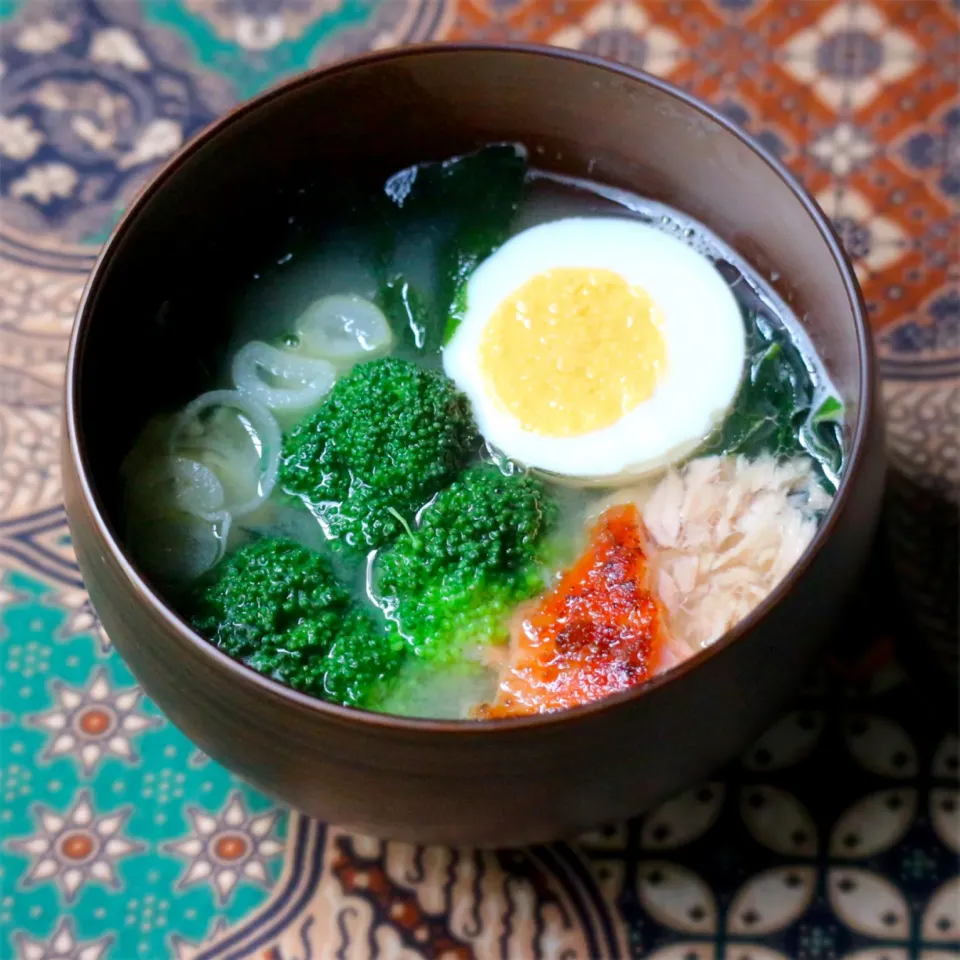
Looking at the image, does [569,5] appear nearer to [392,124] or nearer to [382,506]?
[392,124]

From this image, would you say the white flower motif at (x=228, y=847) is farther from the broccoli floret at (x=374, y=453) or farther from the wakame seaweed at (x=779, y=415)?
the wakame seaweed at (x=779, y=415)

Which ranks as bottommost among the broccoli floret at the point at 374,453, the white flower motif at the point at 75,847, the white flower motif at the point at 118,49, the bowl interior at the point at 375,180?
the white flower motif at the point at 75,847

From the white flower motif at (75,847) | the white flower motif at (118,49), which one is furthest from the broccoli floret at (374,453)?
the white flower motif at (118,49)

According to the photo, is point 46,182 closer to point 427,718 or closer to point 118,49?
point 118,49

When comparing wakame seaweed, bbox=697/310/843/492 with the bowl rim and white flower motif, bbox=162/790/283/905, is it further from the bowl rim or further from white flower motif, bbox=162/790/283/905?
white flower motif, bbox=162/790/283/905

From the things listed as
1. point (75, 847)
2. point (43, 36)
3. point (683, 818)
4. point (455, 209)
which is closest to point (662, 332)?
point (455, 209)

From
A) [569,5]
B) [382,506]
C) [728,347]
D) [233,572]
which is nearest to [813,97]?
[569,5]
